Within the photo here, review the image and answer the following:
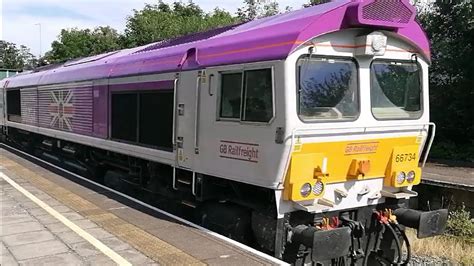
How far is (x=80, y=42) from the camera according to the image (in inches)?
1742

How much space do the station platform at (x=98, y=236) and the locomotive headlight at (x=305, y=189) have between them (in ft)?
2.58

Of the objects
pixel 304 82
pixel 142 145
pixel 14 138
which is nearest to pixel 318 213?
pixel 304 82

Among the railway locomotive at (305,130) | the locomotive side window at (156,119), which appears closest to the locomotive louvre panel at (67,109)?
the locomotive side window at (156,119)

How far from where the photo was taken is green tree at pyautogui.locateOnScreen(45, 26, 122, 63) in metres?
42.5

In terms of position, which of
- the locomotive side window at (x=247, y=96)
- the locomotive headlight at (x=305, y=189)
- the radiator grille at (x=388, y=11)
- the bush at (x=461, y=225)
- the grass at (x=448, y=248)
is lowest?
the grass at (x=448, y=248)

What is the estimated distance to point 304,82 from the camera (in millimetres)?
5531

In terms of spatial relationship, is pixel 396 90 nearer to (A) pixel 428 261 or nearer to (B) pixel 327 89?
(B) pixel 327 89

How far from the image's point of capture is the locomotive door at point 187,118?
21.9 ft

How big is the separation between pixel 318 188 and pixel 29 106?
1231 centimetres

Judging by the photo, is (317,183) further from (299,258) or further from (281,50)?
(281,50)

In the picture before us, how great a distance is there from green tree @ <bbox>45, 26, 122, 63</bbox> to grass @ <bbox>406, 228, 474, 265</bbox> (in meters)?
34.8

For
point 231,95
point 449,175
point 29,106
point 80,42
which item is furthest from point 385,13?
point 80,42

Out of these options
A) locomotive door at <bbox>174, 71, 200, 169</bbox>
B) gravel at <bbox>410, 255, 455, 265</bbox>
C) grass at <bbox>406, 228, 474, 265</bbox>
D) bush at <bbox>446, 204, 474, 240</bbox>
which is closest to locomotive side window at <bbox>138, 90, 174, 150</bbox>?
locomotive door at <bbox>174, 71, 200, 169</bbox>

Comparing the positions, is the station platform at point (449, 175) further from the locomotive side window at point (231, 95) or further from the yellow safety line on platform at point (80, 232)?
the yellow safety line on platform at point (80, 232)
